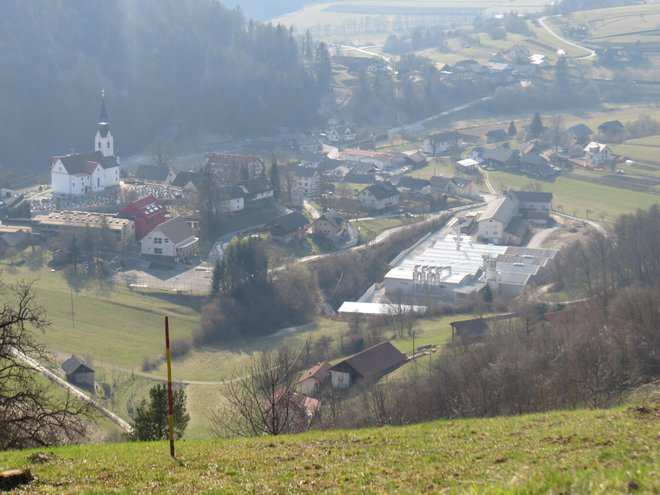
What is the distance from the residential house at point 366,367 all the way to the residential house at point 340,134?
93.5ft

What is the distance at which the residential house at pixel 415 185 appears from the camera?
34.7 meters

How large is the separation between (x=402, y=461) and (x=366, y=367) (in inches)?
442

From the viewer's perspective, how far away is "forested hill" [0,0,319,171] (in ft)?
136

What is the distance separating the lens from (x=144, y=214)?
91.7 ft

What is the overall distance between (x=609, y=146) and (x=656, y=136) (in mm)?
3294

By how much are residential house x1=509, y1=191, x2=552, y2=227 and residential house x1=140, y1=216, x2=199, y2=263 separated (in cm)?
1190

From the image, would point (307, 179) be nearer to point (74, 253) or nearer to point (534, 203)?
point (534, 203)

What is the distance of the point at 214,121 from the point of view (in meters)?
46.8

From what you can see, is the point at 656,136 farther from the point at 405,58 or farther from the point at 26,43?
the point at 26,43

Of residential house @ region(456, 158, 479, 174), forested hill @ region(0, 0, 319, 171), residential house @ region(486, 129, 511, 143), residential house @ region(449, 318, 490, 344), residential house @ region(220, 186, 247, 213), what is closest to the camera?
residential house @ region(449, 318, 490, 344)

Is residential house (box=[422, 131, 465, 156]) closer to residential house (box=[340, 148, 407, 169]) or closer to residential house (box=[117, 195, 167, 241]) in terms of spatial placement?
residential house (box=[340, 148, 407, 169])

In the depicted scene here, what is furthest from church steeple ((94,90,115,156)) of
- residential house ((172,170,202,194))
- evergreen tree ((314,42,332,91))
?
evergreen tree ((314,42,332,91))

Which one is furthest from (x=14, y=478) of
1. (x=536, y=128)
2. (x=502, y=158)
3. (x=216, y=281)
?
(x=536, y=128)

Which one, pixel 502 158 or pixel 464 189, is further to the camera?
pixel 502 158
